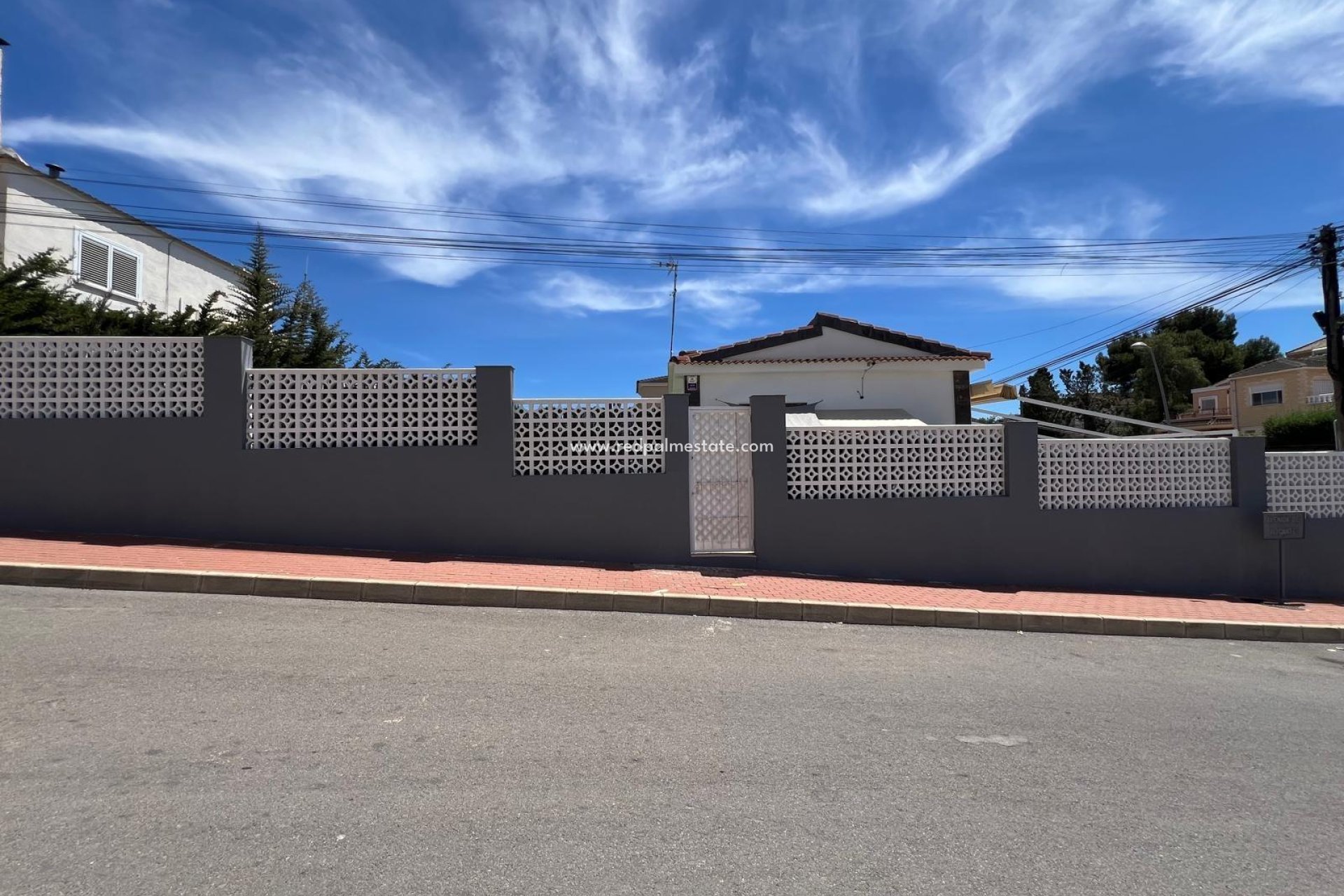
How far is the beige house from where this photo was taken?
115ft

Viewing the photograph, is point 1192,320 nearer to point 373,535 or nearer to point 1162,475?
point 1162,475

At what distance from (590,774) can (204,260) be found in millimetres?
25329

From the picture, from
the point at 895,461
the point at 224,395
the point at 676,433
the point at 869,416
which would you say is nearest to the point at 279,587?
the point at 224,395

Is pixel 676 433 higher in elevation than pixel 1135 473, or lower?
higher

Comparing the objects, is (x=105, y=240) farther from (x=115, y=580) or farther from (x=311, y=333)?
(x=115, y=580)

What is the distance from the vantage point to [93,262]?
18875mm

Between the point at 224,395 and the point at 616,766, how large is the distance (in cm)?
741

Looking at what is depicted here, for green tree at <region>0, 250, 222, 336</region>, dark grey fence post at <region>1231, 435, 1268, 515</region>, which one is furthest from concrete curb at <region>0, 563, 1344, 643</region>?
green tree at <region>0, 250, 222, 336</region>

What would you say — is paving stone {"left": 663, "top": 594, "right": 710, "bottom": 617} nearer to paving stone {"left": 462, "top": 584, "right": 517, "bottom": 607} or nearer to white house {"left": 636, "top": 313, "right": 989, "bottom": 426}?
paving stone {"left": 462, "top": 584, "right": 517, "bottom": 607}

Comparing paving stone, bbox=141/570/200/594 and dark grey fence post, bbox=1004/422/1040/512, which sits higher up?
dark grey fence post, bbox=1004/422/1040/512

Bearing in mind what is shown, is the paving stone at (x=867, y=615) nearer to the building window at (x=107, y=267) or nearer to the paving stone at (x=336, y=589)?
the paving stone at (x=336, y=589)

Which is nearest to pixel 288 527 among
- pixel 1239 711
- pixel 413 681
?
pixel 413 681

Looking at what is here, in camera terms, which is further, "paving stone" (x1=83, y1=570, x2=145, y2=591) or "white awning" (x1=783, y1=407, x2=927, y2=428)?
"white awning" (x1=783, y1=407, x2=927, y2=428)

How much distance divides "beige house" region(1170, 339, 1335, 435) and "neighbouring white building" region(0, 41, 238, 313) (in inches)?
1586
